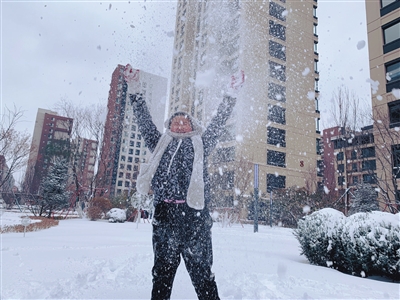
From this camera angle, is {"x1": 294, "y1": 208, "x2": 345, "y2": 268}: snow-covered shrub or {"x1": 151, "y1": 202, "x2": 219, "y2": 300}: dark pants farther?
{"x1": 294, "y1": 208, "x2": 345, "y2": 268}: snow-covered shrub

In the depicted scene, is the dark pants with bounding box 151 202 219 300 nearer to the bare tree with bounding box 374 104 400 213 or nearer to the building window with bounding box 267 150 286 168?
the bare tree with bounding box 374 104 400 213

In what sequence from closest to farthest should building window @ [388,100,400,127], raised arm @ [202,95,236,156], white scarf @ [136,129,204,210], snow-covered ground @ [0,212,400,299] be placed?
white scarf @ [136,129,204,210] < raised arm @ [202,95,236,156] < snow-covered ground @ [0,212,400,299] < building window @ [388,100,400,127]

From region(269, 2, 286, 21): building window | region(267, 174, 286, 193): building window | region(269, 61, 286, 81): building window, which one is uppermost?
region(269, 2, 286, 21): building window

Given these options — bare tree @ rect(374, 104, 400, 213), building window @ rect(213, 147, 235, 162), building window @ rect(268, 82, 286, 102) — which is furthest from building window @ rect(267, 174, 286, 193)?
bare tree @ rect(374, 104, 400, 213)

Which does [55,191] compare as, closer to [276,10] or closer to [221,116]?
[221,116]

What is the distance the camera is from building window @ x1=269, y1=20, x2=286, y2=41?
2612 cm

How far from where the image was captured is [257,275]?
10.7 feet

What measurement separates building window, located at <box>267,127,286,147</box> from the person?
24893 mm

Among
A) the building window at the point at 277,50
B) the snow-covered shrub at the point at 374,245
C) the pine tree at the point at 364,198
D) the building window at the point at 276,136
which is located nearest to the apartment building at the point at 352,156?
the pine tree at the point at 364,198

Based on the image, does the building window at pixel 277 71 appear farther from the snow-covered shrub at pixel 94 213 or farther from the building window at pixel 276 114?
the snow-covered shrub at pixel 94 213

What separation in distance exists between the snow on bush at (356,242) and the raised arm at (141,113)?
123 inches

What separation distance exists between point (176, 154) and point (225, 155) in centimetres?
1737

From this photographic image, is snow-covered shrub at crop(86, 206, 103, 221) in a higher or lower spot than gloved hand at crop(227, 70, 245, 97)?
lower

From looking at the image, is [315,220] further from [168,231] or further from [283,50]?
[283,50]
